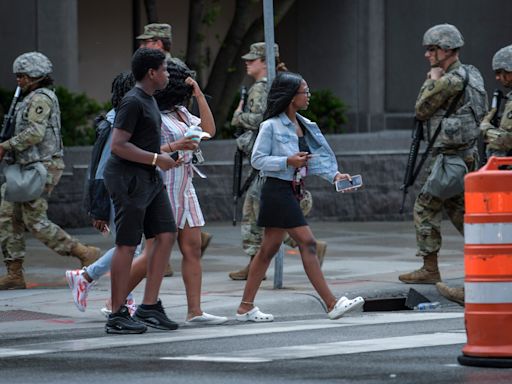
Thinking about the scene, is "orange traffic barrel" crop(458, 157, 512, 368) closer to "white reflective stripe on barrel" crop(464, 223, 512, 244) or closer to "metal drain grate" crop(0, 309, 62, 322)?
"white reflective stripe on barrel" crop(464, 223, 512, 244)

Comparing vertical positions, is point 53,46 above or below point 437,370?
above

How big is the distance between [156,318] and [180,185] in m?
0.97

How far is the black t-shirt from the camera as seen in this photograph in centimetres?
966

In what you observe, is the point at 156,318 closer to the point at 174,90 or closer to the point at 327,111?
the point at 174,90

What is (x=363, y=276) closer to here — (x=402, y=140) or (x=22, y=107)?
(x=22, y=107)

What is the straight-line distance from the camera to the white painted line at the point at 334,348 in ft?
27.6

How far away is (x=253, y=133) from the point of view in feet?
42.2

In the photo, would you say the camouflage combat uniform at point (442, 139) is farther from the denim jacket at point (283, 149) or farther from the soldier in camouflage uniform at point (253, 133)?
the denim jacket at point (283, 149)

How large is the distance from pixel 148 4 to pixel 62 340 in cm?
1011

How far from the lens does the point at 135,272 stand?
406 inches

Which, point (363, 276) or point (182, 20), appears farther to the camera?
point (182, 20)

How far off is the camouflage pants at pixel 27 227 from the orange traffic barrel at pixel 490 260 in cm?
532

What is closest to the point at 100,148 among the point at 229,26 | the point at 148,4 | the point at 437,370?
the point at 437,370

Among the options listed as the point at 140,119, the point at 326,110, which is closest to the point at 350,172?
the point at 326,110
